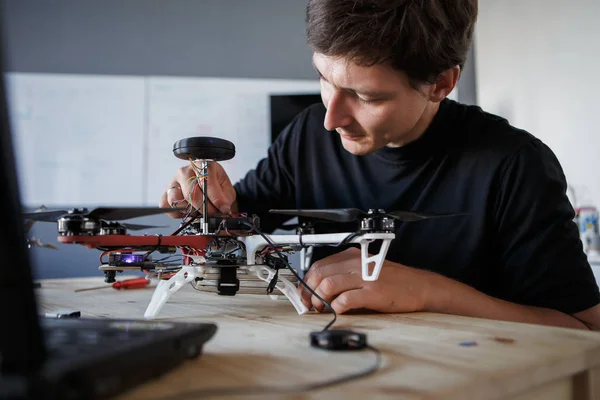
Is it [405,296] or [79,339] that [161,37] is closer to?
[405,296]

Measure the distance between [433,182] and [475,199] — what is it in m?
0.11

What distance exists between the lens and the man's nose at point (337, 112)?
0.93 metres

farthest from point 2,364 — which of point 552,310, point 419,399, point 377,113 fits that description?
point 552,310

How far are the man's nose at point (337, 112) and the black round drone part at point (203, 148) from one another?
23 centimetres

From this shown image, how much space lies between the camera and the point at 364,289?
74 centimetres

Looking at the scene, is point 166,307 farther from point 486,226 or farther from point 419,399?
point 486,226

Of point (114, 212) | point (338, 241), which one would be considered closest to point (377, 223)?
point (338, 241)

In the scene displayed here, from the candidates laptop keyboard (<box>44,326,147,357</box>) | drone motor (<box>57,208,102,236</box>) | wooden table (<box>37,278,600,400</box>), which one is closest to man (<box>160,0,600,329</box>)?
wooden table (<box>37,278,600,400</box>)

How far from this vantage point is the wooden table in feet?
1.21

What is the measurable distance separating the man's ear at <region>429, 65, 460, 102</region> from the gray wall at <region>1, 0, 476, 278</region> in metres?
2.35

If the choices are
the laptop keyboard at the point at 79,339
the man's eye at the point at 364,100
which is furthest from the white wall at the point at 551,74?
the laptop keyboard at the point at 79,339

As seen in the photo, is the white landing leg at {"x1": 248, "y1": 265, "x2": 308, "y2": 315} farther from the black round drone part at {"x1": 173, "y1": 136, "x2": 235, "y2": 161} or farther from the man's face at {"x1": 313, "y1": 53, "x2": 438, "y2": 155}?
the man's face at {"x1": 313, "y1": 53, "x2": 438, "y2": 155}

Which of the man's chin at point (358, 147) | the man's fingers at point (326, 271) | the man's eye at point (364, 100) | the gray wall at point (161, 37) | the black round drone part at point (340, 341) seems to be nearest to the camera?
the black round drone part at point (340, 341)

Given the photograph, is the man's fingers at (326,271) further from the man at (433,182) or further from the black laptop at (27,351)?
the black laptop at (27,351)
